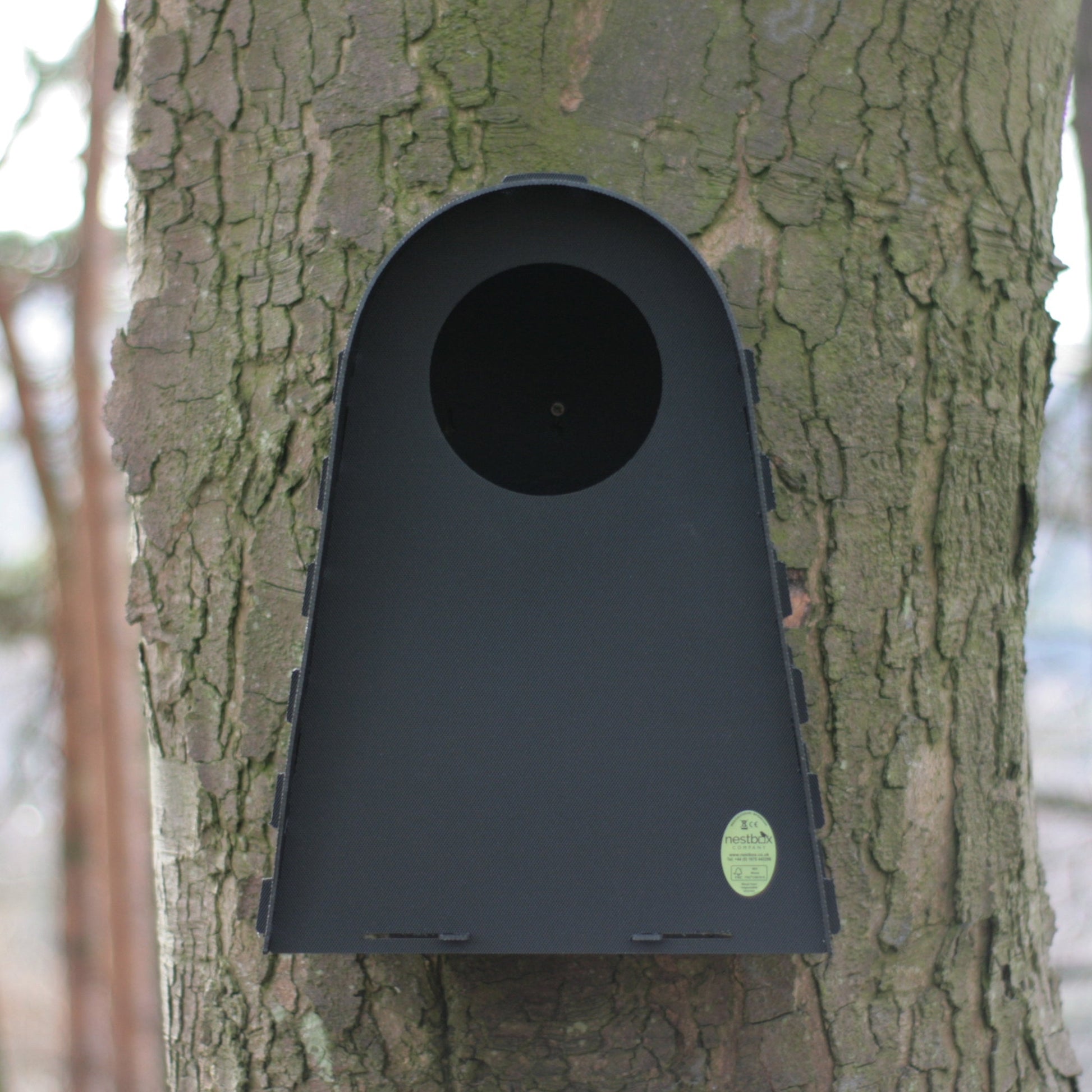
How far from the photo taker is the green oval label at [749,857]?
104cm

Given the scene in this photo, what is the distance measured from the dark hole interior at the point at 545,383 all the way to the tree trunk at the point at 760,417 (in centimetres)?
17

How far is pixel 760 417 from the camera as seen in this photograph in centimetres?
125

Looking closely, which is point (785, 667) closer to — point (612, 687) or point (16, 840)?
point (612, 687)

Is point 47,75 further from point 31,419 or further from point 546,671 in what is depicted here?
point 546,671

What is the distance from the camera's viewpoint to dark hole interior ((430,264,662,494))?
1155mm

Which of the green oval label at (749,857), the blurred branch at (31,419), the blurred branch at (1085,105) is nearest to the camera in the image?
the green oval label at (749,857)

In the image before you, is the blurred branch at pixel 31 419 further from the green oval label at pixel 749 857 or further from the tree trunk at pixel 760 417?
the green oval label at pixel 749 857

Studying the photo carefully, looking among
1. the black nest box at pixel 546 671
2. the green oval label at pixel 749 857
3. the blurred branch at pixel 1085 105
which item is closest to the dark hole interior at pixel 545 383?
the black nest box at pixel 546 671

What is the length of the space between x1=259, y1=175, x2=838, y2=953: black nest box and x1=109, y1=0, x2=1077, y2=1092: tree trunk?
8.1 inches

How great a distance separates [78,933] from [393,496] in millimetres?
7954

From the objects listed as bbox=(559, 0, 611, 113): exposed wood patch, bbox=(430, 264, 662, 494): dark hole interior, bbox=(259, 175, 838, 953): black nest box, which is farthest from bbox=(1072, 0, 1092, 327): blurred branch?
bbox=(259, 175, 838, 953): black nest box

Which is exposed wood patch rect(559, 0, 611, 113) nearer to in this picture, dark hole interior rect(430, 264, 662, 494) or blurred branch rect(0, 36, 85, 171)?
dark hole interior rect(430, 264, 662, 494)

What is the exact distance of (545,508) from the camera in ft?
3.52

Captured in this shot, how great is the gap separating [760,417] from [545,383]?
27cm
